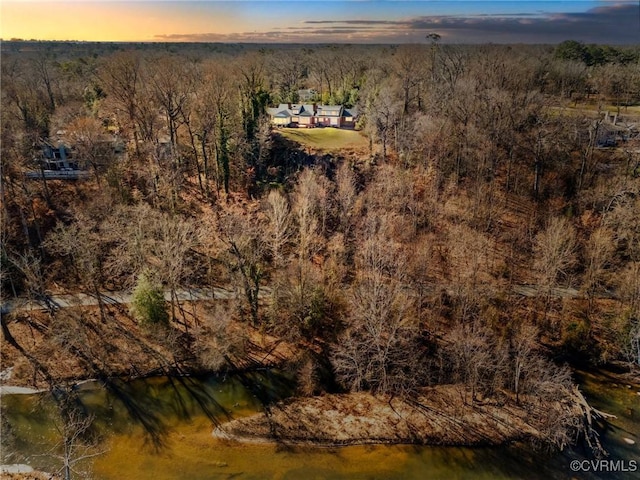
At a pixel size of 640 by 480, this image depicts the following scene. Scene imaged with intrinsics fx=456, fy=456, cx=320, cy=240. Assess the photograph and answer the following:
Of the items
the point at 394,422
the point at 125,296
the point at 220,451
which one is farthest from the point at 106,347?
the point at 394,422

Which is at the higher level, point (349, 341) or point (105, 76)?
point (105, 76)

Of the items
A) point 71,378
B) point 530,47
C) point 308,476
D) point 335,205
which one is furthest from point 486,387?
point 530,47

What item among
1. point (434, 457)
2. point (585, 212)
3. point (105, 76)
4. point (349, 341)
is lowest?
point (434, 457)

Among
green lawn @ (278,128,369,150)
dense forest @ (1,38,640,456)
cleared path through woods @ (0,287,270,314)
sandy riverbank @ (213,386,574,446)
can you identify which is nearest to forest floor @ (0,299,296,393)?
dense forest @ (1,38,640,456)

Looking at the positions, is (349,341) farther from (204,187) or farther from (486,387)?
(204,187)

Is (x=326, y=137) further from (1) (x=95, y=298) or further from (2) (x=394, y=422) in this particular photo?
(2) (x=394, y=422)

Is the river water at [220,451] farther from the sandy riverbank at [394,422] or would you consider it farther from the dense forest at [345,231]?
the dense forest at [345,231]
